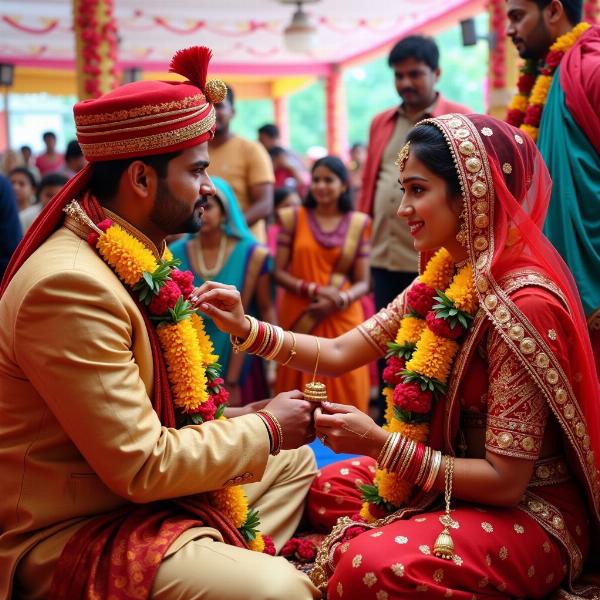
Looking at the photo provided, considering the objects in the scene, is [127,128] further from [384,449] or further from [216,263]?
[216,263]

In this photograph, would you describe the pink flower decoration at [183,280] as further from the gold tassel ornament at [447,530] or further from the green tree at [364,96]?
the green tree at [364,96]

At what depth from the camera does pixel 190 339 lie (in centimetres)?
236

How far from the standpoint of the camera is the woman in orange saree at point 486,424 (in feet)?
7.54

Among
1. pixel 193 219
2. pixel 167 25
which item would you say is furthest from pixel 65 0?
pixel 193 219

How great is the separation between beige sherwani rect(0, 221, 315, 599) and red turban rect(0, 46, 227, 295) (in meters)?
0.10

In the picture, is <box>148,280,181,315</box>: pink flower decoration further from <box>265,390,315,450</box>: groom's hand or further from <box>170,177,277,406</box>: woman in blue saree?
<box>170,177,277,406</box>: woman in blue saree

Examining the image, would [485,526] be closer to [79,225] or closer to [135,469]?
[135,469]

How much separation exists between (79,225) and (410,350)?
1102mm

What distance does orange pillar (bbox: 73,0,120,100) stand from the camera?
24.4ft

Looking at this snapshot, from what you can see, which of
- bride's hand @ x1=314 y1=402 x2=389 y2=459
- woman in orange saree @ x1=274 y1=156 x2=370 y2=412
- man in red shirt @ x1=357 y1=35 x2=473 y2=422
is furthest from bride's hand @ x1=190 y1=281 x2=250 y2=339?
woman in orange saree @ x1=274 y1=156 x2=370 y2=412

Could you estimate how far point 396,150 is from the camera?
500 centimetres

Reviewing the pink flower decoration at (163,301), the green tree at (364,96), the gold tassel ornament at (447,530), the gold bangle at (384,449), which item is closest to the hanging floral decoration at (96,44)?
the pink flower decoration at (163,301)

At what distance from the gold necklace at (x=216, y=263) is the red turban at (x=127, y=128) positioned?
2850mm

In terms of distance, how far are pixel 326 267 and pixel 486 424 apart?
3.25 m
